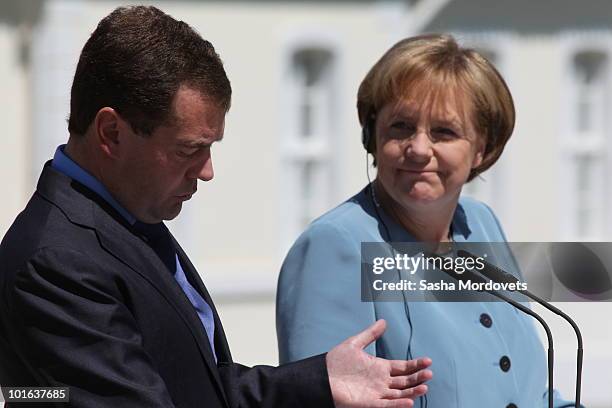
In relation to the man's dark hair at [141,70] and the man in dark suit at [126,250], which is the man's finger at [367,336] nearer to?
the man in dark suit at [126,250]

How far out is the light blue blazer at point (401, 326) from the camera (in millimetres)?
2488

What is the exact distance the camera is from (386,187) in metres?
2.71

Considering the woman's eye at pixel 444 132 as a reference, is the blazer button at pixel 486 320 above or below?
below

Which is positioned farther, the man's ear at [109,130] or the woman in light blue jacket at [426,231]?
the woman in light blue jacket at [426,231]

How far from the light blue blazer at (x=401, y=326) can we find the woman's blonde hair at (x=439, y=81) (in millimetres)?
254

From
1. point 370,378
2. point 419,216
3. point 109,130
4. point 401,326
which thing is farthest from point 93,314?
→ point 419,216

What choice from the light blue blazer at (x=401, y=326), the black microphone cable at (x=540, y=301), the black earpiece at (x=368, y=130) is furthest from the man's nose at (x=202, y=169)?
the black earpiece at (x=368, y=130)

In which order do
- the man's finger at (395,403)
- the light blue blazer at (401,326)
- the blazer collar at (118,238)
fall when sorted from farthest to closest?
the light blue blazer at (401,326) → the man's finger at (395,403) → the blazer collar at (118,238)

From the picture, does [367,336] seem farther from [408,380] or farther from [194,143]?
[194,143]

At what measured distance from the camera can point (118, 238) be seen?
2.00m

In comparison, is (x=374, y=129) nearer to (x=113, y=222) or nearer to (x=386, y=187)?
(x=386, y=187)

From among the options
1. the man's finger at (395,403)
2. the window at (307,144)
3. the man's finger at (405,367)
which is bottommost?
the man's finger at (395,403)

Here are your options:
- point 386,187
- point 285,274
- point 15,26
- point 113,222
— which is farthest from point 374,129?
point 15,26

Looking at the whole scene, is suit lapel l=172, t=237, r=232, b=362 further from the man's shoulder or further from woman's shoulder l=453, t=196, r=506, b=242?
woman's shoulder l=453, t=196, r=506, b=242
